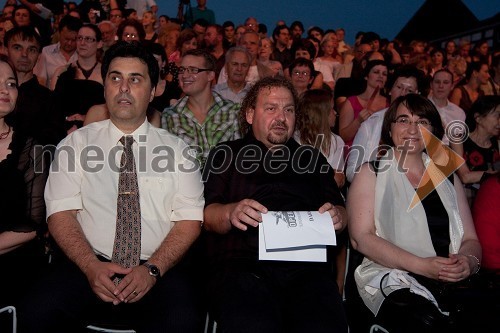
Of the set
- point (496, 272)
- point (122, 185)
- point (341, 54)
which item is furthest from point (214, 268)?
point (341, 54)

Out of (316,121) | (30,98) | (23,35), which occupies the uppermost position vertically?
(23,35)

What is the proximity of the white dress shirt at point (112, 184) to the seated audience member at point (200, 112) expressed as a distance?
1048mm

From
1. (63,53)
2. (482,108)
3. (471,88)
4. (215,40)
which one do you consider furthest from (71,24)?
(471,88)

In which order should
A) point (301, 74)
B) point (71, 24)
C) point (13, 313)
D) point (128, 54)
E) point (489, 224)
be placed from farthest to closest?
point (71, 24) < point (301, 74) < point (489, 224) < point (128, 54) < point (13, 313)

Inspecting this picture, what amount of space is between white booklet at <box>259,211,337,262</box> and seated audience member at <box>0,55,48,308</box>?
4.36 ft

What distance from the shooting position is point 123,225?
9.78 feet

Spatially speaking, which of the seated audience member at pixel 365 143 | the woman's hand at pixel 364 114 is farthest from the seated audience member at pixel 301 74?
the seated audience member at pixel 365 143

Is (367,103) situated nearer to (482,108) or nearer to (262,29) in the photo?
(482,108)

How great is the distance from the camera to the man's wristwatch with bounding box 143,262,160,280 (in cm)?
284

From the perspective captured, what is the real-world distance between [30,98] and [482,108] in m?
3.96

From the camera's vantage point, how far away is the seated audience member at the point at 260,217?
2.72 meters

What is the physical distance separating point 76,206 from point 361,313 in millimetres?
1729

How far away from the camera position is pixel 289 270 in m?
3.07

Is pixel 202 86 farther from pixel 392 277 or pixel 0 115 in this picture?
pixel 392 277
